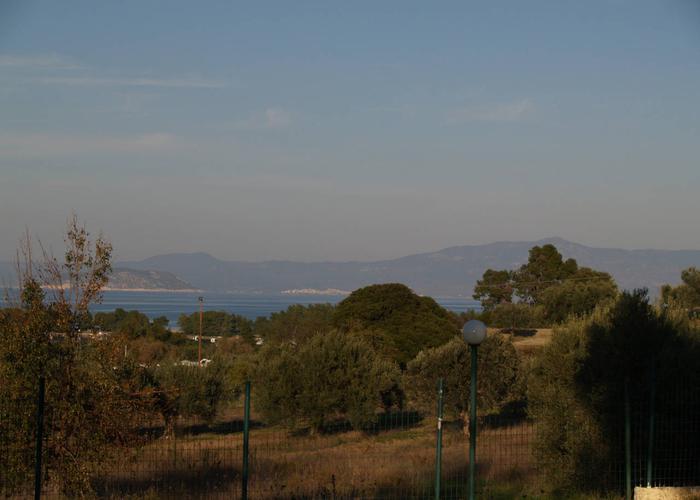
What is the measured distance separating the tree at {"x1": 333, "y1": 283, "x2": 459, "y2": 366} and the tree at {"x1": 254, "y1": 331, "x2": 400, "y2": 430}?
1704 cm

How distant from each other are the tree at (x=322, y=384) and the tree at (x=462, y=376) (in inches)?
67.5

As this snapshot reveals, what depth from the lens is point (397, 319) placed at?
182ft

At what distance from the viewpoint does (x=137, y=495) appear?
1236 centimetres

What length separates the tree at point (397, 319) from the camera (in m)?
52.9

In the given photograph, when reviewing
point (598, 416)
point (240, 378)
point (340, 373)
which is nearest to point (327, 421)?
point (340, 373)

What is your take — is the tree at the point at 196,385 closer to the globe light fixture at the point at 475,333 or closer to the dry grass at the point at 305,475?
the dry grass at the point at 305,475

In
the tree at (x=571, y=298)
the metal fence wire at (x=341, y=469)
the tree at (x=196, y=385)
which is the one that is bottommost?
the tree at (x=196, y=385)

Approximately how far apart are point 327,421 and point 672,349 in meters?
→ 20.3

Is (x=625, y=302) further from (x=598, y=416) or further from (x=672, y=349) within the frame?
(x=598, y=416)

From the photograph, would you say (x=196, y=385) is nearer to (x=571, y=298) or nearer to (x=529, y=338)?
(x=529, y=338)

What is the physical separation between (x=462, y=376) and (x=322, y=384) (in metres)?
5.57

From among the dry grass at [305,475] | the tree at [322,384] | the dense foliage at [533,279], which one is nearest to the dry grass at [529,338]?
the dense foliage at [533,279]

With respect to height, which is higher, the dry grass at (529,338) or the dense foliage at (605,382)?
the dense foliage at (605,382)

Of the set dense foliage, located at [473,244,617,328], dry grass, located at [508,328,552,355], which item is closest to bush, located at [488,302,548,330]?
dry grass, located at [508,328,552,355]
